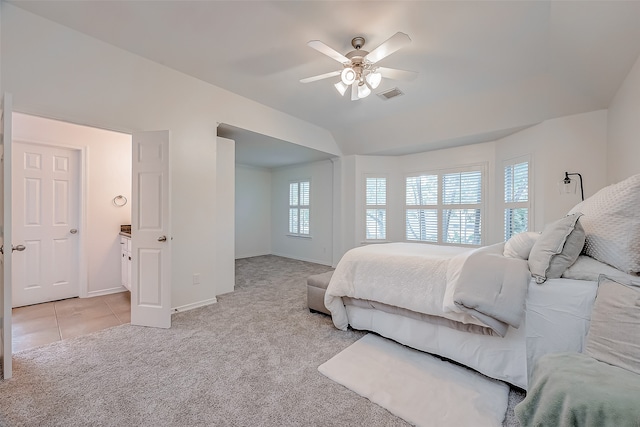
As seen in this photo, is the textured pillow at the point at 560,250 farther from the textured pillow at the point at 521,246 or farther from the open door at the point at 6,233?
the open door at the point at 6,233

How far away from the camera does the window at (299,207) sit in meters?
6.41

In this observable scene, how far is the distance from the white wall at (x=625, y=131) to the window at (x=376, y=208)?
10.3 feet

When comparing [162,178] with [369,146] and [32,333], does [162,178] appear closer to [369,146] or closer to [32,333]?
[32,333]

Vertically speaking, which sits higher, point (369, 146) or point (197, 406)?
point (369, 146)

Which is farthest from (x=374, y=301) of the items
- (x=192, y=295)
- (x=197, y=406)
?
(x=192, y=295)

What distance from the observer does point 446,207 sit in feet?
15.6

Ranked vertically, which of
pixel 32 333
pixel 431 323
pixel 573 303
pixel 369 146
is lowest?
pixel 32 333

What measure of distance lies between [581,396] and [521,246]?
1229mm

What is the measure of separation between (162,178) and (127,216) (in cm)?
185

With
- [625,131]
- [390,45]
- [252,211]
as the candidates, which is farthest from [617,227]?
[252,211]

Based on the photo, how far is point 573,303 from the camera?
150 cm

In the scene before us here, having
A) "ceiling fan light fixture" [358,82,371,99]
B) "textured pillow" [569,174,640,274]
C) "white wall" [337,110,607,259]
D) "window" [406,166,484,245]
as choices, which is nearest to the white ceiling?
"white wall" [337,110,607,259]

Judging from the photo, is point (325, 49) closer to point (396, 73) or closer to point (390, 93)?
point (396, 73)

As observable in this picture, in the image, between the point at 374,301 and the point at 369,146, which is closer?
the point at 374,301
